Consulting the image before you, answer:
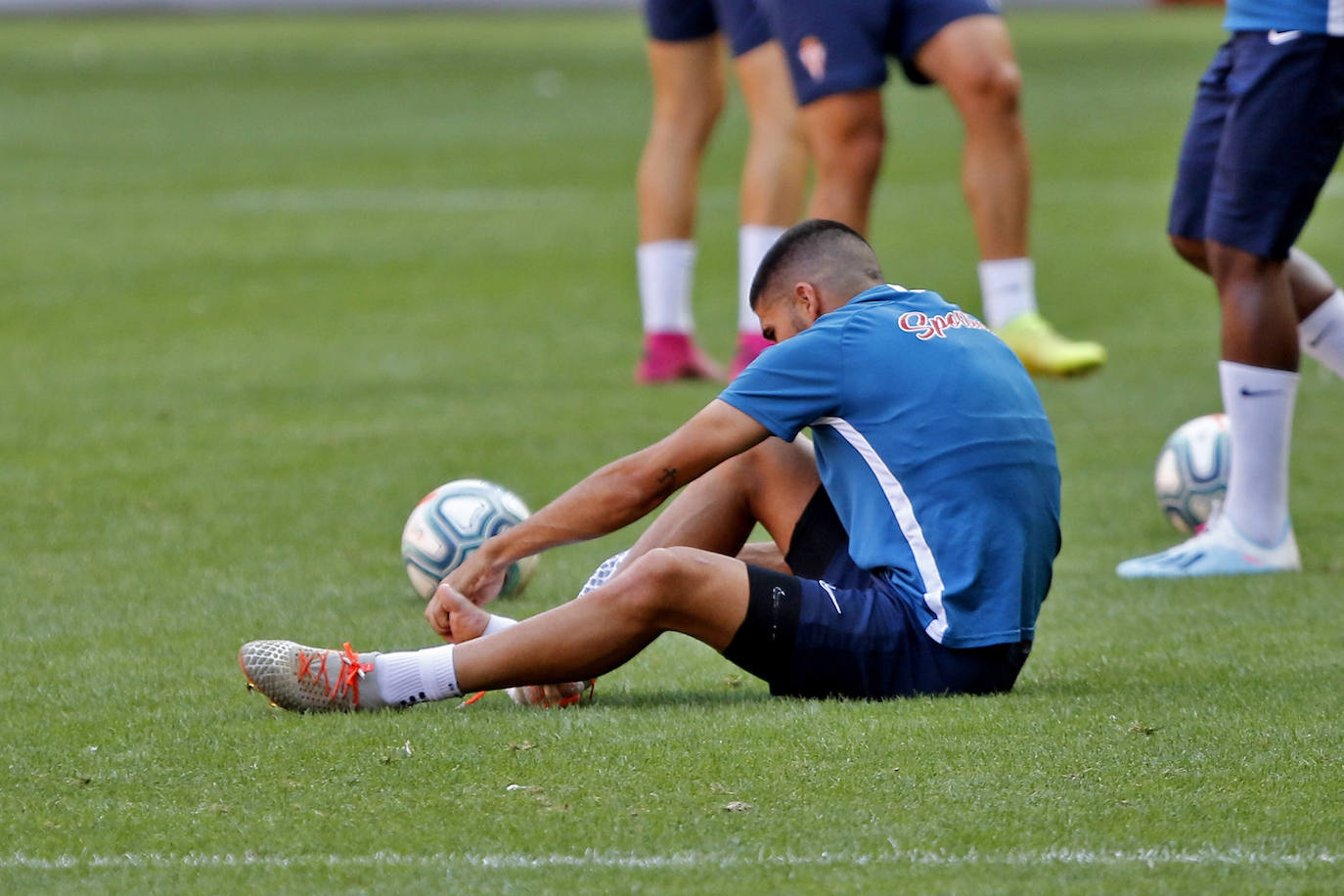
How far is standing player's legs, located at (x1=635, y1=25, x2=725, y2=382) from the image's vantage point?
8.78 m

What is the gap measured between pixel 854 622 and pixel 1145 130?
18.0 meters

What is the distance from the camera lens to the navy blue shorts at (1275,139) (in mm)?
5238

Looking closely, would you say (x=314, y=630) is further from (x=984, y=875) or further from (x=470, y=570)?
(x=984, y=875)

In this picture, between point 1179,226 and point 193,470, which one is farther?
point 193,470

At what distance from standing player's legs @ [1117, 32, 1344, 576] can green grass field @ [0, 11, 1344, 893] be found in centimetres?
19

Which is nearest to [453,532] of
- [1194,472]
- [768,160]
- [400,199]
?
[1194,472]

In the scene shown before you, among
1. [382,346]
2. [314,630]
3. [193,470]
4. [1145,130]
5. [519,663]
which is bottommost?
[1145,130]

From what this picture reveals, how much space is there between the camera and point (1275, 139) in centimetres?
524

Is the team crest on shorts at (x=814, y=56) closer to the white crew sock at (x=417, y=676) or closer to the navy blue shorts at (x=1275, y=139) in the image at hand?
the navy blue shorts at (x=1275, y=139)

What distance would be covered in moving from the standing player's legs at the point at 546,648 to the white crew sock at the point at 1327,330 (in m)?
2.54

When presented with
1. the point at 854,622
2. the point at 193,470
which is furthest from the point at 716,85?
the point at 854,622

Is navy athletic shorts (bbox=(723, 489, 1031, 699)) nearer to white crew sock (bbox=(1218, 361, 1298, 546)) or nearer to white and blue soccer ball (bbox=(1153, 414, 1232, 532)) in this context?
white crew sock (bbox=(1218, 361, 1298, 546))

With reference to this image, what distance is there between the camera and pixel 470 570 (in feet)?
13.8

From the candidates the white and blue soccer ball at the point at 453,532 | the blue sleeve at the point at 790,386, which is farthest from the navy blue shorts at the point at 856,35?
the blue sleeve at the point at 790,386
